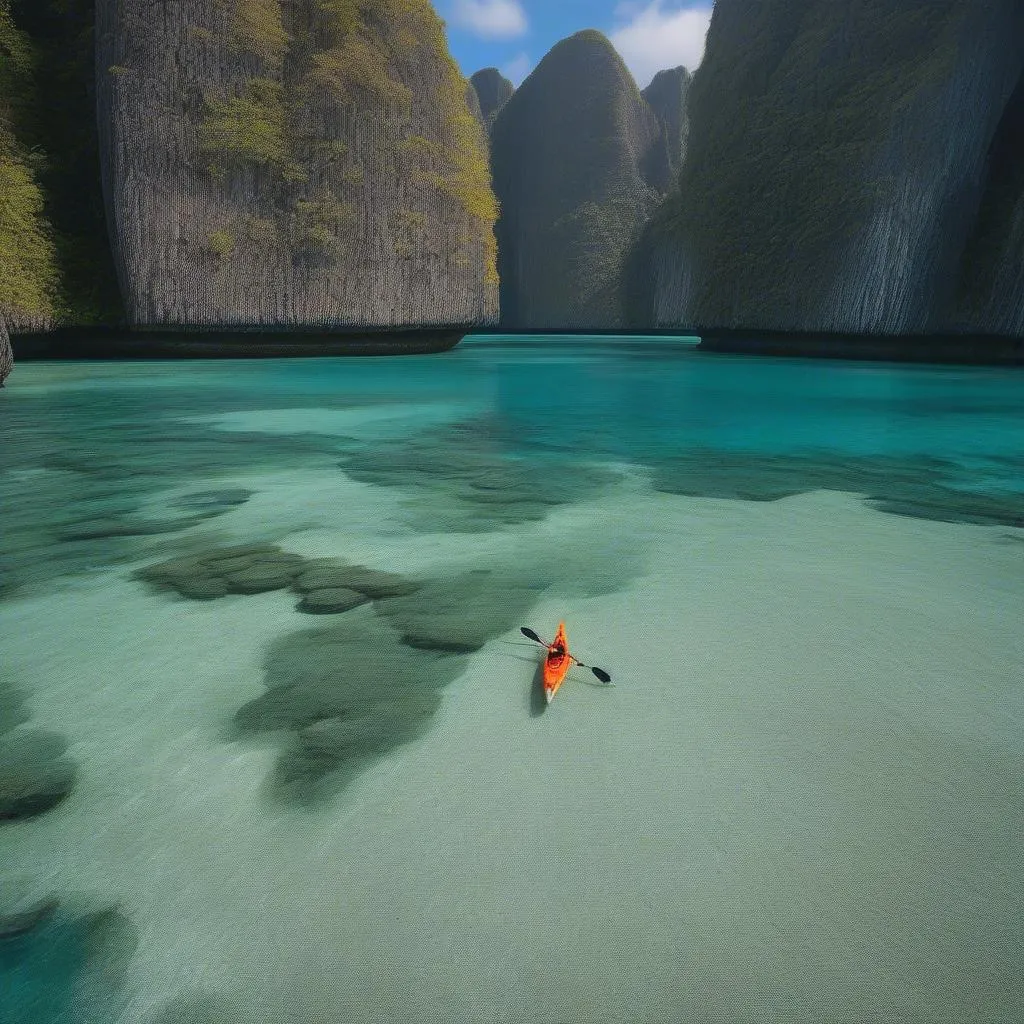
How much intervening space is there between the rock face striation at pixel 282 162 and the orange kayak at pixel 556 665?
14.6 meters

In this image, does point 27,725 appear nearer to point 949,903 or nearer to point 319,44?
point 949,903

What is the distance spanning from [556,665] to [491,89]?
3706 inches

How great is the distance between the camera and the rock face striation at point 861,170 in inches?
624

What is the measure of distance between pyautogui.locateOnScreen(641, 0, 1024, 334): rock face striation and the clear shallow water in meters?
14.9

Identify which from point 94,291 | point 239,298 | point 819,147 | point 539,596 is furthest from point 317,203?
point 539,596

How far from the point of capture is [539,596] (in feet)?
8.91

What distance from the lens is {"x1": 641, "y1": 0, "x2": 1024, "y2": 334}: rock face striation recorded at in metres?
15.8

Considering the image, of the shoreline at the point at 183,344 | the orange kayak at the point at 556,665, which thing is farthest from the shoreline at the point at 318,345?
the orange kayak at the point at 556,665

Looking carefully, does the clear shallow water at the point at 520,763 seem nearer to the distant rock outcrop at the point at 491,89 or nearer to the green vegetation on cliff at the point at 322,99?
the green vegetation on cliff at the point at 322,99

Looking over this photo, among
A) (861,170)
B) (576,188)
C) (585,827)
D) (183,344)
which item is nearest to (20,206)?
(183,344)

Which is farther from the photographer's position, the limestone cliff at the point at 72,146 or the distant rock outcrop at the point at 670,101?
the distant rock outcrop at the point at 670,101

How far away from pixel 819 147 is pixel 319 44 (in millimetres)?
12843

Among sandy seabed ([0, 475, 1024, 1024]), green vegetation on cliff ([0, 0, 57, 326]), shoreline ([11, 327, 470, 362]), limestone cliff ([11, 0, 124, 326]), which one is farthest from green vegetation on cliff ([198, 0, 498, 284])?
sandy seabed ([0, 475, 1024, 1024])

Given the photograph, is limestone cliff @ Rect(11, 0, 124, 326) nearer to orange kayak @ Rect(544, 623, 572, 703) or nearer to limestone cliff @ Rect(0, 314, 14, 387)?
limestone cliff @ Rect(0, 314, 14, 387)
